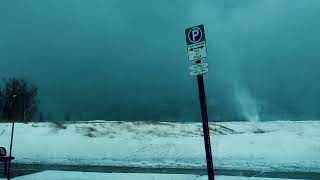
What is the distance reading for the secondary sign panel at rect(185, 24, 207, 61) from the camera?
8820 millimetres

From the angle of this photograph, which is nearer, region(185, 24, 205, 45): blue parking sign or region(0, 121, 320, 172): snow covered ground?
region(185, 24, 205, 45): blue parking sign

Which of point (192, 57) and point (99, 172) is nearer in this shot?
point (192, 57)

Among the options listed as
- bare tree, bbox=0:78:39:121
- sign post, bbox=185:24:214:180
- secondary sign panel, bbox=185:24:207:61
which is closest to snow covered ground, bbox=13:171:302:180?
Answer: sign post, bbox=185:24:214:180

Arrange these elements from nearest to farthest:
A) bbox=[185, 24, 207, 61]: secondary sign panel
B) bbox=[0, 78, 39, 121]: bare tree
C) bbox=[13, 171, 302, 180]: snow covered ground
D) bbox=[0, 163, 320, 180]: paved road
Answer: bbox=[185, 24, 207, 61]: secondary sign panel → bbox=[13, 171, 302, 180]: snow covered ground → bbox=[0, 163, 320, 180]: paved road → bbox=[0, 78, 39, 121]: bare tree

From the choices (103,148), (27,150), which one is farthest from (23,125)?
(103,148)

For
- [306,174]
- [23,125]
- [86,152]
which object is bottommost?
[306,174]

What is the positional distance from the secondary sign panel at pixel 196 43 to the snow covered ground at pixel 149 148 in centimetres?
918

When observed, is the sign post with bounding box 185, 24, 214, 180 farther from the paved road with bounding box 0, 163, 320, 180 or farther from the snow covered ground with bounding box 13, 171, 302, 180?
the paved road with bounding box 0, 163, 320, 180

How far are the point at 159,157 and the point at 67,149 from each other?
8.49m

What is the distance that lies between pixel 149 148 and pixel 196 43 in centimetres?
1777

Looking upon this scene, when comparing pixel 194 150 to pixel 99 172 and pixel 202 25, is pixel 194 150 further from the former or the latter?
pixel 202 25

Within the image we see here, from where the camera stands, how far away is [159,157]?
74.5 feet

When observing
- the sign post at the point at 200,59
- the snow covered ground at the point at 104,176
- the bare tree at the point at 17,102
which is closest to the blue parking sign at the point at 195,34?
the sign post at the point at 200,59

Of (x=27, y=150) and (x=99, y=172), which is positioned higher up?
(x=27, y=150)
